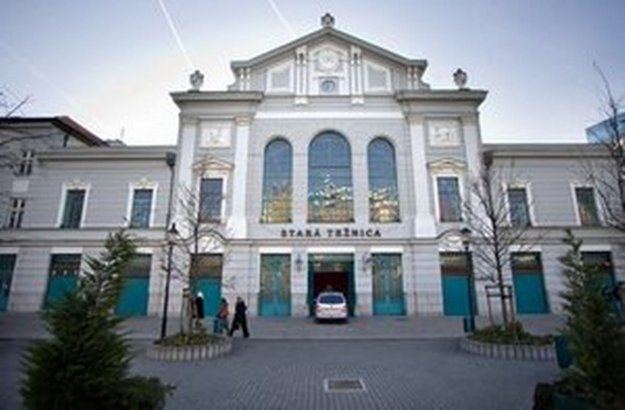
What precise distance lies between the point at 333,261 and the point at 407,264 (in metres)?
4.67

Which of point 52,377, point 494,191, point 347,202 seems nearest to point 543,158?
point 494,191

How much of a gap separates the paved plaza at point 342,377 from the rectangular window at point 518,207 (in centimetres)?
1360

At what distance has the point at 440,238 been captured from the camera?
78.2 ft

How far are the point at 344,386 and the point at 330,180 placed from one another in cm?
1826

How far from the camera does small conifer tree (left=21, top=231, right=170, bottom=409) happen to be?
452 cm

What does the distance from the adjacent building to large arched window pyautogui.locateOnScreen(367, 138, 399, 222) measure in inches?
3.8

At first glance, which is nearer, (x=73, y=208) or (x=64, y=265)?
(x=64, y=265)

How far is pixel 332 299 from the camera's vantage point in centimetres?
2053

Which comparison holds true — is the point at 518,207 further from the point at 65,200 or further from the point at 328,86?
the point at 65,200

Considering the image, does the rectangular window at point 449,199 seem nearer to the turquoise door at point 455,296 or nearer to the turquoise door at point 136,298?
the turquoise door at point 455,296

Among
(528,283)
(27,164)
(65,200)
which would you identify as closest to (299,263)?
(528,283)

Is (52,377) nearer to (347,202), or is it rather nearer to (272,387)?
(272,387)

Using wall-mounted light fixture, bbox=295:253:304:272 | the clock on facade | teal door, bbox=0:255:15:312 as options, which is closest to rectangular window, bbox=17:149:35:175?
teal door, bbox=0:255:15:312

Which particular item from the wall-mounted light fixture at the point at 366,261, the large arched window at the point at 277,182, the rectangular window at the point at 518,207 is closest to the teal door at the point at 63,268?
the large arched window at the point at 277,182
